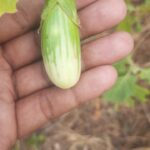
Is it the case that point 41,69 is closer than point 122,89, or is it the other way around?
point 41,69

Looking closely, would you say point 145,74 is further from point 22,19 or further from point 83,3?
point 22,19

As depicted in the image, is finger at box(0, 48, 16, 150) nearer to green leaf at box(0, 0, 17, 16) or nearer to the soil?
green leaf at box(0, 0, 17, 16)

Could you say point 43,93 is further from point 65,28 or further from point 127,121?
point 127,121

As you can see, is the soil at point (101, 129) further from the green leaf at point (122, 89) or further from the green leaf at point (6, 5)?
the green leaf at point (6, 5)

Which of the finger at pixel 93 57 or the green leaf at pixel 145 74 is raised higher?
the finger at pixel 93 57

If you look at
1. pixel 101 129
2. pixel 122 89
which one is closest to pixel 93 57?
pixel 122 89

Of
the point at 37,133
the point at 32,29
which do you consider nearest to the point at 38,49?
the point at 32,29

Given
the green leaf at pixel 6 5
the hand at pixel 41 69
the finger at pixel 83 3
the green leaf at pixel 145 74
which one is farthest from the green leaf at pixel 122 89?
the green leaf at pixel 6 5

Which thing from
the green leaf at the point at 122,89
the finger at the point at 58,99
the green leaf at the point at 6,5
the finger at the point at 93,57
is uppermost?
the green leaf at the point at 6,5
